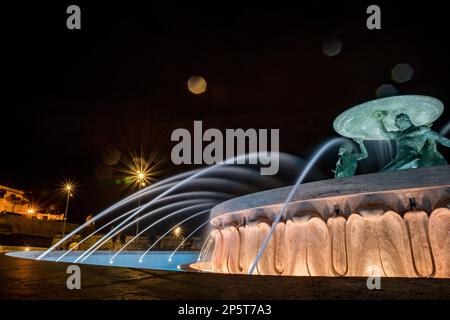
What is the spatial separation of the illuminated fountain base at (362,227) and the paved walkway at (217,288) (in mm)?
2780

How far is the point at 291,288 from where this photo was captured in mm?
3084

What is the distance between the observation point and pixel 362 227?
6199mm

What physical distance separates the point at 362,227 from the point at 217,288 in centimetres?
412

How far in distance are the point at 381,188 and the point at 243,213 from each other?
363 centimetres

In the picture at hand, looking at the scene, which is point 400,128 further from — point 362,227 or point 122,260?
point 122,260

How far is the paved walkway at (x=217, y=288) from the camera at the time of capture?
2.84m

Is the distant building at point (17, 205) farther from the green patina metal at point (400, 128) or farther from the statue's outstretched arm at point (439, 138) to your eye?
the statue's outstretched arm at point (439, 138)

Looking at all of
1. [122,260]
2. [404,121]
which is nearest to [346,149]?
[404,121]

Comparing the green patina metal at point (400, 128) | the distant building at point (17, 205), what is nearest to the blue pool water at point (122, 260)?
the green patina metal at point (400, 128)

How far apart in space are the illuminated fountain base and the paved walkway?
2780 millimetres

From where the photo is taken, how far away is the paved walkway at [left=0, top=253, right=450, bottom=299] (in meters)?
2.84

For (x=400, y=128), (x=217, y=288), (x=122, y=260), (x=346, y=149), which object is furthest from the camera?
(x=122, y=260)
